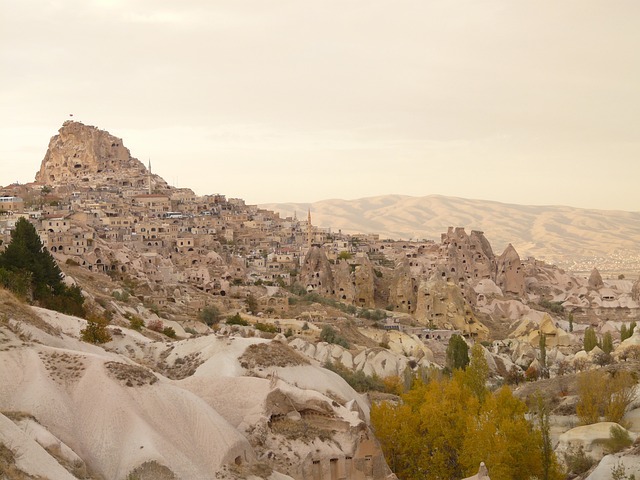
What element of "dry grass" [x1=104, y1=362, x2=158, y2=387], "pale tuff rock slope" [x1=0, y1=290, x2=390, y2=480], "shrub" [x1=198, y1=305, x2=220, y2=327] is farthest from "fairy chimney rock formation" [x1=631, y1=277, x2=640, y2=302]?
"dry grass" [x1=104, y1=362, x2=158, y2=387]

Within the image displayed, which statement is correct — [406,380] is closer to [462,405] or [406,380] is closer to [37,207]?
[462,405]

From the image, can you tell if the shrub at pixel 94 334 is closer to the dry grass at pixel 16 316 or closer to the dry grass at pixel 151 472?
the dry grass at pixel 16 316

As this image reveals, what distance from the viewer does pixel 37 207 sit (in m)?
86.7

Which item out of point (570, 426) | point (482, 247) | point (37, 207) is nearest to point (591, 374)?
point (570, 426)

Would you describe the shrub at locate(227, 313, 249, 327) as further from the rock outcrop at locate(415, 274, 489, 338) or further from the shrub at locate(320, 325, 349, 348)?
the rock outcrop at locate(415, 274, 489, 338)

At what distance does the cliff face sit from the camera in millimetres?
122062

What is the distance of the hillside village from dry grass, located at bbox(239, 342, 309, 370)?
0.46ft

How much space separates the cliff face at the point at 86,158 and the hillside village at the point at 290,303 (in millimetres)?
8334

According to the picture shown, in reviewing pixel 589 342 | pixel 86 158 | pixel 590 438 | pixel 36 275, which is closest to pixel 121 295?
pixel 36 275

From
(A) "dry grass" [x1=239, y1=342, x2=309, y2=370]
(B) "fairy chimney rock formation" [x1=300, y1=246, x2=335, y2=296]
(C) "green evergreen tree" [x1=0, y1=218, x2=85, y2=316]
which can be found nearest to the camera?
(A) "dry grass" [x1=239, y1=342, x2=309, y2=370]

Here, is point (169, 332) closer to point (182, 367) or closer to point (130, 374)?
point (182, 367)

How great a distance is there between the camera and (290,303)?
2441 inches

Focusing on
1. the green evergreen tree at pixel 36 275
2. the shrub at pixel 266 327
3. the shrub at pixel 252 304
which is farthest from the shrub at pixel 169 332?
the shrub at pixel 252 304

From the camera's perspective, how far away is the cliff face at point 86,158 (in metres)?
122
